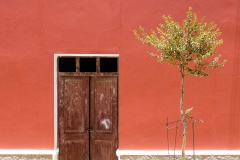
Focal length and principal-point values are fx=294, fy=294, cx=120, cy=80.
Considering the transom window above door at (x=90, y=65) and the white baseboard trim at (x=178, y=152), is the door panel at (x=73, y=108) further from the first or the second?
the white baseboard trim at (x=178, y=152)

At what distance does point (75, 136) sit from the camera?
5.71m

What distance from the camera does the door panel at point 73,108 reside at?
5668 mm

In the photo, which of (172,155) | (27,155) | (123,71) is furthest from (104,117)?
(27,155)

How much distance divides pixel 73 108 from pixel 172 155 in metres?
2.08

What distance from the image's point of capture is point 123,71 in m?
5.48

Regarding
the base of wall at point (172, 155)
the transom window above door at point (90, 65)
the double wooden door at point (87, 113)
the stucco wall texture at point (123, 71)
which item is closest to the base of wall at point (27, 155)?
the stucco wall texture at point (123, 71)

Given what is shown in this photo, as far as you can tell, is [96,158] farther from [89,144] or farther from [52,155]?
[52,155]

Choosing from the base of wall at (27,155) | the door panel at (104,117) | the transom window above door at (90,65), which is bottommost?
the base of wall at (27,155)

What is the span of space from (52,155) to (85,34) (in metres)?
2.35

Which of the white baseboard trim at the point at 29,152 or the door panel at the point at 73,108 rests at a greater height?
the door panel at the point at 73,108

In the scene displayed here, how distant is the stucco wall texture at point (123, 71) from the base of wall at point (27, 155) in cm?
15

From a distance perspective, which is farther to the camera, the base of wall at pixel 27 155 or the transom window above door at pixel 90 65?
the transom window above door at pixel 90 65

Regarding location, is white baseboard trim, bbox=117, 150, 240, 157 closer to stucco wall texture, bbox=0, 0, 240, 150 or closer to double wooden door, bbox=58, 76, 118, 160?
stucco wall texture, bbox=0, 0, 240, 150

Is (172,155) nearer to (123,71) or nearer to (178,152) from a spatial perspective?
(178,152)
